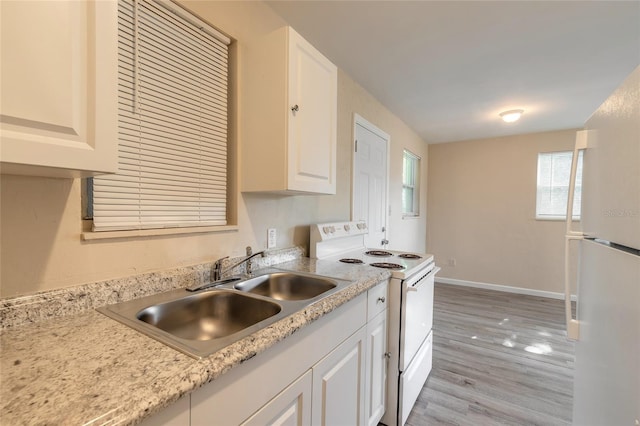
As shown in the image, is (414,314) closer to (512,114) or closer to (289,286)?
(289,286)

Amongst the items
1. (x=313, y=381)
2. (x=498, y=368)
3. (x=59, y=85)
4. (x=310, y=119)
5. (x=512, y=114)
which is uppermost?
(x=512, y=114)

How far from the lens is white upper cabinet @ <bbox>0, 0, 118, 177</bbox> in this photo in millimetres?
567

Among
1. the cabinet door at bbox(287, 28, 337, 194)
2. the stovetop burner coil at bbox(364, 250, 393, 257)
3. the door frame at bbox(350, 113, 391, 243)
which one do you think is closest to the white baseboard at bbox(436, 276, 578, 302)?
the door frame at bbox(350, 113, 391, 243)

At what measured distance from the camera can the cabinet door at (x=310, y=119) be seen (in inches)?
55.4

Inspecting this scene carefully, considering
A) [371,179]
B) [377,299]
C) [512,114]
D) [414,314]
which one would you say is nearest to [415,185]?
[512,114]

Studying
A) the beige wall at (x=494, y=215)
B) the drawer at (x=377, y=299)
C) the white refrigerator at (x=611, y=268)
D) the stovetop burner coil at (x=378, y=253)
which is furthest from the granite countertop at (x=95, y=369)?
the beige wall at (x=494, y=215)

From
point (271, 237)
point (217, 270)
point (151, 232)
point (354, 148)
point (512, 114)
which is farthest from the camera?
point (512, 114)

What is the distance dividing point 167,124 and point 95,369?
3.17 feet

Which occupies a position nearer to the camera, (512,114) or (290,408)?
(290,408)

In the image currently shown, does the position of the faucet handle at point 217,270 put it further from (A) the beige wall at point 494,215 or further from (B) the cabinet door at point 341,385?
(A) the beige wall at point 494,215

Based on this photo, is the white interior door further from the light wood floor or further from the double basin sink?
the double basin sink

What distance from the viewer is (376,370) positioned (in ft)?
4.76

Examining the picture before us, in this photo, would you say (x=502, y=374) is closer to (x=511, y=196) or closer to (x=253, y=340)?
(x=253, y=340)

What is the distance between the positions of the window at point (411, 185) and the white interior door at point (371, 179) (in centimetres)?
109
